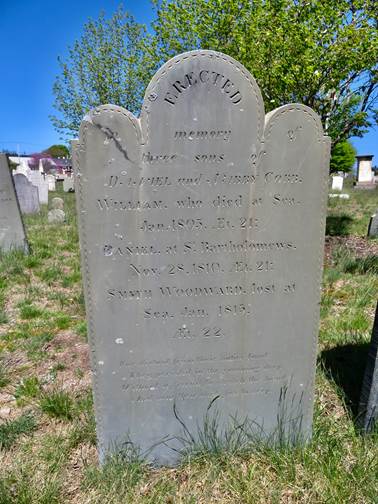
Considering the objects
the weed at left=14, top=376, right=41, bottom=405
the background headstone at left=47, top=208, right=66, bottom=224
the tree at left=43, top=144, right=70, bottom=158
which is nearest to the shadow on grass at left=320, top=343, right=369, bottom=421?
the weed at left=14, top=376, right=41, bottom=405

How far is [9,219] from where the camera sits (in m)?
7.10

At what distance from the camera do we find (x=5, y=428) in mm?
2770

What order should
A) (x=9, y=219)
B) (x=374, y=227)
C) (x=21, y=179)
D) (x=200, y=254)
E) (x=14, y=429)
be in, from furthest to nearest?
(x=21, y=179) → (x=374, y=227) → (x=9, y=219) → (x=14, y=429) → (x=200, y=254)

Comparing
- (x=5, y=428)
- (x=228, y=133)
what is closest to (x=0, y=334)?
(x=5, y=428)

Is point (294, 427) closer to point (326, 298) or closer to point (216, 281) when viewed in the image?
point (216, 281)

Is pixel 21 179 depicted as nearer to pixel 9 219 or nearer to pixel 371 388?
pixel 9 219

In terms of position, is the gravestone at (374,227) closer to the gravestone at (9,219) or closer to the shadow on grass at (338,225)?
the shadow on grass at (338,225)

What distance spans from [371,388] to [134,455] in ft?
5.44

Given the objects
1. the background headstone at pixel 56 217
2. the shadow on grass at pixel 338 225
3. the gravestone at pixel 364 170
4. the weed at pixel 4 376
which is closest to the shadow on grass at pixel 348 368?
the weed at pixel 4 376

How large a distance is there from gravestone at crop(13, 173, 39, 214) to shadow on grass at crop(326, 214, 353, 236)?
31.8 feet

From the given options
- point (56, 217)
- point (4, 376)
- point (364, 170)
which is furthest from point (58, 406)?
point (364, 170)

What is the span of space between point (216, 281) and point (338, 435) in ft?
4.59

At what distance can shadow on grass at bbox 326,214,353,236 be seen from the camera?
9837 millimetres

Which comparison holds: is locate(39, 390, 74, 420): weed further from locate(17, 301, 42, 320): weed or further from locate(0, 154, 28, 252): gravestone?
locate(0, 154, 28, 252): gravestone
